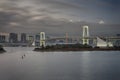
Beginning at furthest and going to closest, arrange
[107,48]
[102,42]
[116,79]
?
[107,48]
[102,42]
[116,79]

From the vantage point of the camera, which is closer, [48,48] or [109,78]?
[109,78]

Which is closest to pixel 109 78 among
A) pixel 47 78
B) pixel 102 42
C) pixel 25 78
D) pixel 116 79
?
pixel 116 79

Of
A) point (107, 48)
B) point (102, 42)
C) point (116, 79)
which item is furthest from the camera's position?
point (107, 48)

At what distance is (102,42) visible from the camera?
66250 mm

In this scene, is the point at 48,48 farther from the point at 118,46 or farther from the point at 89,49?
the point at 118,46

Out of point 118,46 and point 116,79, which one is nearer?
point 116,79

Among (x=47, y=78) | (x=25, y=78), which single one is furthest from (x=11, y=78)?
(x=47, y=78)

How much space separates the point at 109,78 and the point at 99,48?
56.2 metres

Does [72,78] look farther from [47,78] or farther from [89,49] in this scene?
[89,49]

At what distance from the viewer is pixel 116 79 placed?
54.0ft

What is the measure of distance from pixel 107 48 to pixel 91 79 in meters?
55.3

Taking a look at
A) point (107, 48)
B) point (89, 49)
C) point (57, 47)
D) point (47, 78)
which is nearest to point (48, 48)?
point (57, 47)

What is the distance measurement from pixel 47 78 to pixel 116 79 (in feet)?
14.5

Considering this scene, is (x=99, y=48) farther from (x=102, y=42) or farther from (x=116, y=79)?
(x=116, y=79)
